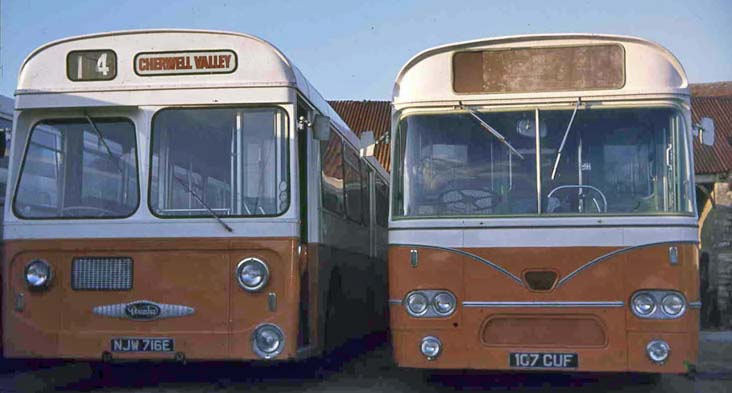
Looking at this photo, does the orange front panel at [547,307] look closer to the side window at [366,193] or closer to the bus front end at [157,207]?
the bus front end at [157,207]

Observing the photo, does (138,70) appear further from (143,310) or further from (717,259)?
(717,259)

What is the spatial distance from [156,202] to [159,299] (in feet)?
2.75

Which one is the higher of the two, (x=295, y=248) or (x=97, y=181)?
(x=97, y=181)

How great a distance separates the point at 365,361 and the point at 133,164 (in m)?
5.27

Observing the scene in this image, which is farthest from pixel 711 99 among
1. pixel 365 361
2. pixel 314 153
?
pixel 314 153

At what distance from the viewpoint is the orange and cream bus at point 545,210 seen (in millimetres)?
7852

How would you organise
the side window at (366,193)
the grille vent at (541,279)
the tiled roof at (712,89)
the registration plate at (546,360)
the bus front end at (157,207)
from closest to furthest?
the registration plate at (546,360) < the grille vent at (541,279) < the bus front end at (157,207) < the side window at (366,193) < the tiled roof at (712,89)

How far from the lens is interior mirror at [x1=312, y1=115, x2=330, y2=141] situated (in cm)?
905

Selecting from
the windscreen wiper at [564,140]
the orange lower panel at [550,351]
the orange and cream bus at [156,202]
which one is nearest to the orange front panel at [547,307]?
the orange lower panel at [550,351]

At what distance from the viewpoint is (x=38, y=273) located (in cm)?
859

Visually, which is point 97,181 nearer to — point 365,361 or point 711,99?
point 365,361

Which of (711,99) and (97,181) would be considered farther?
(711,99)

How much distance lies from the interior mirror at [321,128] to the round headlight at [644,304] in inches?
122

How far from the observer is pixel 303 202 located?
29.7ft
